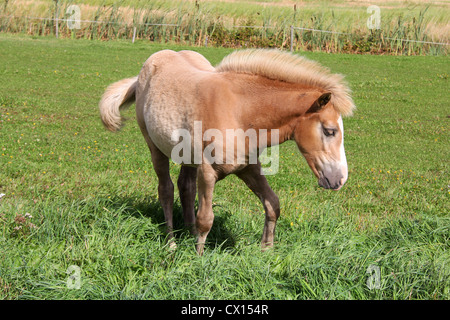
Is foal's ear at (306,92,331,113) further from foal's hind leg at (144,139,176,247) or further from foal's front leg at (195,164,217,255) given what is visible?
foal's hind leg at (144,139,176,247)

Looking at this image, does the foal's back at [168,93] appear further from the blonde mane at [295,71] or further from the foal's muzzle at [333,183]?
the foal's muzzle at [333,183]

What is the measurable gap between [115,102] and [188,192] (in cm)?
131

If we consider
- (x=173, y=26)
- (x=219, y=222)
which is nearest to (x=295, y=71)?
(x=219, y=222)

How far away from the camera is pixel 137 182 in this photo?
7.06m

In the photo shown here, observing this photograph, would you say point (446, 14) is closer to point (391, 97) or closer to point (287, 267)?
point (391, 97)

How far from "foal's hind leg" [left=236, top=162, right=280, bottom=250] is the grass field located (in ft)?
0.50

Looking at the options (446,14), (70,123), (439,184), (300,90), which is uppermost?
(446,14)

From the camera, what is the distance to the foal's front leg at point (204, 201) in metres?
4.55

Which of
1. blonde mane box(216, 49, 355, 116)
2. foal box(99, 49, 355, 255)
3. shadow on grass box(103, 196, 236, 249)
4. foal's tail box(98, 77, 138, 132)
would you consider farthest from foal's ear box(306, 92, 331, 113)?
foal's tail box(98, 77, 138, 132)

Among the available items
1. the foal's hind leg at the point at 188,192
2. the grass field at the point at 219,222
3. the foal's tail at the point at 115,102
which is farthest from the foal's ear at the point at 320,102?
the foal's tail at the point at 115,102

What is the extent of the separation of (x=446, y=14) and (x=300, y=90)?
26.8m

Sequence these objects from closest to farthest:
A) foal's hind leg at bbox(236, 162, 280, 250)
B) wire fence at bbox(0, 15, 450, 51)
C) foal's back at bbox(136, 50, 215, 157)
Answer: foal's back at bbox(136, 50, 215, 157) < foal's hind leg at bbox(236, 162, 280, 250) < wire fence at bbox(0, 15, 450, 51)

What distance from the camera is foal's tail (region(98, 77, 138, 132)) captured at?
18.9 feet
